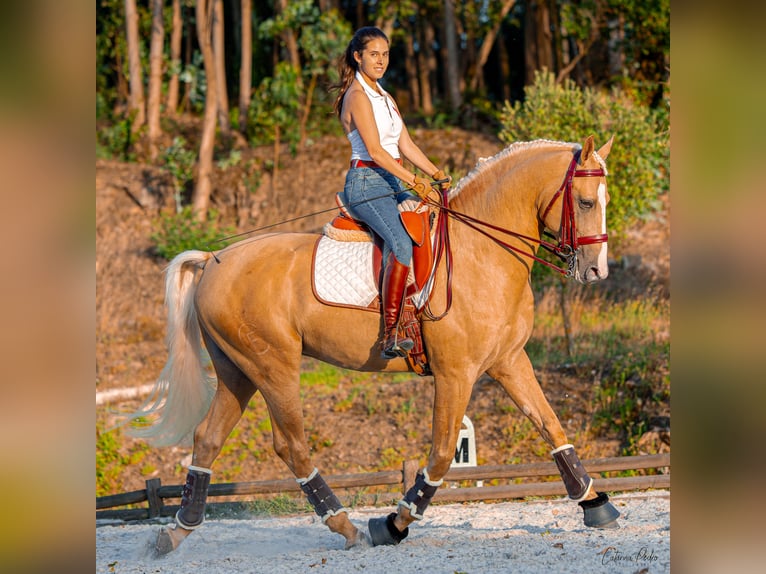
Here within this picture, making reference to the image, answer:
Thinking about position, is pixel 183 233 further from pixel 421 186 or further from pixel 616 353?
pixel 421 186

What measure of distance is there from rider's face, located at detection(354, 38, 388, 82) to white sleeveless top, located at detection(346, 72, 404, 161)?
0.07 m

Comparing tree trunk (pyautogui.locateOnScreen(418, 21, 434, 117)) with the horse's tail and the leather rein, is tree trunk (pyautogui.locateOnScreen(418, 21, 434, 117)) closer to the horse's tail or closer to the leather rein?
the horse's tail

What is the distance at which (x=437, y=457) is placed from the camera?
5723 mm

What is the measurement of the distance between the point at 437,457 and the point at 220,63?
59.6 feet

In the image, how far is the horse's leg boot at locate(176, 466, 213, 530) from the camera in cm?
630

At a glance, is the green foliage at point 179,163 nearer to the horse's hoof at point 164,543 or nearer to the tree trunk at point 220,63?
the tree trunk at point 220,63

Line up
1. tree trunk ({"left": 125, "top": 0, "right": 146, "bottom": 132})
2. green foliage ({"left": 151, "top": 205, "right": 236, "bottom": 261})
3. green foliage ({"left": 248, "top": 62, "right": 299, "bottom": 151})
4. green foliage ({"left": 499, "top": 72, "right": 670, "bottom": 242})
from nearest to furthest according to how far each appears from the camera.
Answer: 1. green foliage ({"left": 499, "top": 72, "right": 670, "bottom": 242})
2. green foliage ({"left": 151, "top": 205, "right": 236, "bottom": 261})
3. green foliage ({"left": 248, "top": 62, "right": 299, "bottom": 151})
4. tree trunk ({"left": 125, "top": 0, "right": 146, "bottom": 132})

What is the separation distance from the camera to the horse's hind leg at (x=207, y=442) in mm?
6316

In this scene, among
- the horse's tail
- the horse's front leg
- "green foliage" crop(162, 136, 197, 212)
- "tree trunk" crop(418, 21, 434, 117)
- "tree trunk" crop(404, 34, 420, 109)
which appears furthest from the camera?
"tree trunk" crop(404, 34, 420, 109)

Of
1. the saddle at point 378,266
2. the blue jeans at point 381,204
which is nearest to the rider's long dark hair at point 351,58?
the blue jeans at point 381,204

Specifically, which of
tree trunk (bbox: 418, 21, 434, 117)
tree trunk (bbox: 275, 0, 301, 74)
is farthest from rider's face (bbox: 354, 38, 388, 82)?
tree trunk (bbox: 418, 21, 434, 117)

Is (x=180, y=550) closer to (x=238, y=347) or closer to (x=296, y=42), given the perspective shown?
(x=238, y=347)

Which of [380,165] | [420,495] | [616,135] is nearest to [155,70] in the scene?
[616,135]
